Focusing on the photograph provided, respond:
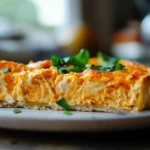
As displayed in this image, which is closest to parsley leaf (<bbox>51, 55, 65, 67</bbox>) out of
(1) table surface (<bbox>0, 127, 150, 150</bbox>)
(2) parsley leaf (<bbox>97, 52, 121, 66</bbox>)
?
(2) parsley leaf (<bbox>97, 52, 121, 66</bbox>)

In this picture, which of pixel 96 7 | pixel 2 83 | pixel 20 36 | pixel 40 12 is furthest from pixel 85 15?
pixel 2 83

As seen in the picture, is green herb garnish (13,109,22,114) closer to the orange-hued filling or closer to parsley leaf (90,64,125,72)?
the orange-hued filling

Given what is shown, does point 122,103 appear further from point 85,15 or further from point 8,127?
point 85,15

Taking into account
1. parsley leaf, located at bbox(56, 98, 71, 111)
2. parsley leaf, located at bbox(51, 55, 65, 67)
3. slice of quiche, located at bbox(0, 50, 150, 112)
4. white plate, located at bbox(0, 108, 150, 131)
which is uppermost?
parsley leaf, located at bbox(51, 55, 65, 67)

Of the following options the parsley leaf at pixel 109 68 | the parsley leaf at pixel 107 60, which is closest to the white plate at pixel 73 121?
the parsley leaf at pixel 109 68

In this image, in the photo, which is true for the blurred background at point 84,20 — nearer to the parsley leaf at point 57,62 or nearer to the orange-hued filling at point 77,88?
the parsley leaf at point 57,62

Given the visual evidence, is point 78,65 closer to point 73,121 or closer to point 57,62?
point 57,62
